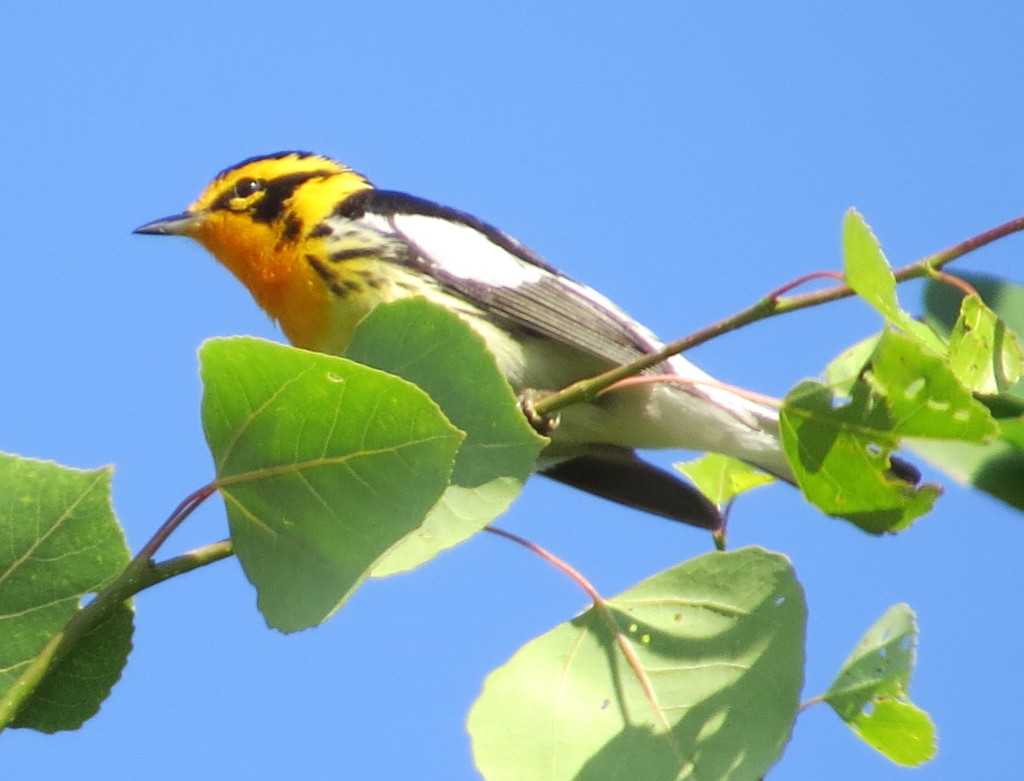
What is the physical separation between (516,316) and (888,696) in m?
1.65

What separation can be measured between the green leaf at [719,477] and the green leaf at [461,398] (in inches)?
41.0

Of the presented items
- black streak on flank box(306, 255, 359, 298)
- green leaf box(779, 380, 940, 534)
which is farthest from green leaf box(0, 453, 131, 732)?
black streak on flank box(306, 255, 359, 298)

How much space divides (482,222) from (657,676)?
6.85 ft

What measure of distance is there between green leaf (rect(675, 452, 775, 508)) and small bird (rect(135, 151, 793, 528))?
622 mm

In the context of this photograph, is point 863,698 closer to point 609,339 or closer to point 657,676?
point 657,676

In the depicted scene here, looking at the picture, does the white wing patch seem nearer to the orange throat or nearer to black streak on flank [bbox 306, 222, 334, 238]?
black streak on flank [bbox 306, 222, 334, 238]

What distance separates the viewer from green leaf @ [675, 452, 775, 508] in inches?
98.3

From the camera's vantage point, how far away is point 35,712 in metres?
1.63

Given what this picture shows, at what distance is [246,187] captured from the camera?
3.76 m

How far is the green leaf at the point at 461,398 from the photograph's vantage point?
1.48 metres

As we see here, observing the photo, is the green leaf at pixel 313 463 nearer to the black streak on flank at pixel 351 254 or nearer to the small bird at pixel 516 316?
the small bird at pixel 516 316

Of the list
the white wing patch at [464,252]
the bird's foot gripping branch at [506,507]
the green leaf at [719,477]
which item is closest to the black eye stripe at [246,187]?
the white wing patch at [464,252]

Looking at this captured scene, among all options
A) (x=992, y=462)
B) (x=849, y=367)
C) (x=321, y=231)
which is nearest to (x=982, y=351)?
(x=849, y=367)

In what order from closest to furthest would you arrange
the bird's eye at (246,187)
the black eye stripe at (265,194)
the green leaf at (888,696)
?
the green leaf at (888,696) → the black eye stripe at (265,194) → the bird's eye at (246,187)
